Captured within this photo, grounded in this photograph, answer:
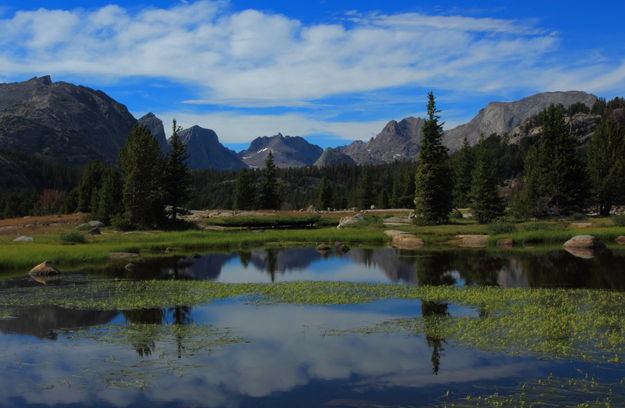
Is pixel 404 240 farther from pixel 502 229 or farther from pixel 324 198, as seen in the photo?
pixel 324 198

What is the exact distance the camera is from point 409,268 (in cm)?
3722

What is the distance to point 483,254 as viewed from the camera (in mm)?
44781

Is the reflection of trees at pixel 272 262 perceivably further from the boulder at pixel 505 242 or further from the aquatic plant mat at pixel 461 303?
the boulder at pixel 505 242

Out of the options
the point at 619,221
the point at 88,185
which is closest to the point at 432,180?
the point at 619,221

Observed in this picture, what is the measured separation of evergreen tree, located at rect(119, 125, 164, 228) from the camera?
64812 mm

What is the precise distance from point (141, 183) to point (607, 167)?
6620cm

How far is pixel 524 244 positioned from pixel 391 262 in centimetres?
1821

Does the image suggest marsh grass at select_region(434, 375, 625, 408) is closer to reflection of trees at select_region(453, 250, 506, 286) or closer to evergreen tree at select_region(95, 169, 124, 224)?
reflection of trees at select_region(453, 250, 506, 286)

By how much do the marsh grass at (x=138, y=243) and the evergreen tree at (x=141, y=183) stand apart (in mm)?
5270

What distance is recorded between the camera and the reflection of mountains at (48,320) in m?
19.8

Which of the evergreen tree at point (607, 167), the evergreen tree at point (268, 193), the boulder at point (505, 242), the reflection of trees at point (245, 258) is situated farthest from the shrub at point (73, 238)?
the evergreen tree at point (607, 167)

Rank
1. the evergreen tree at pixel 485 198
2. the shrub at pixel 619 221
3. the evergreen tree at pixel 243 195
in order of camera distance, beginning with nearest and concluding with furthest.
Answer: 1. the shrub at pixel 619 221
2. the evergreen tree at pixel 485 198
3. the evergreen tree at pixel 243 195

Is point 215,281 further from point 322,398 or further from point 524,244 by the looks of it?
point 524,244

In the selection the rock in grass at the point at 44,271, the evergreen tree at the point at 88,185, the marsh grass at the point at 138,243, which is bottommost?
the rock in grass at the point at 44,271
